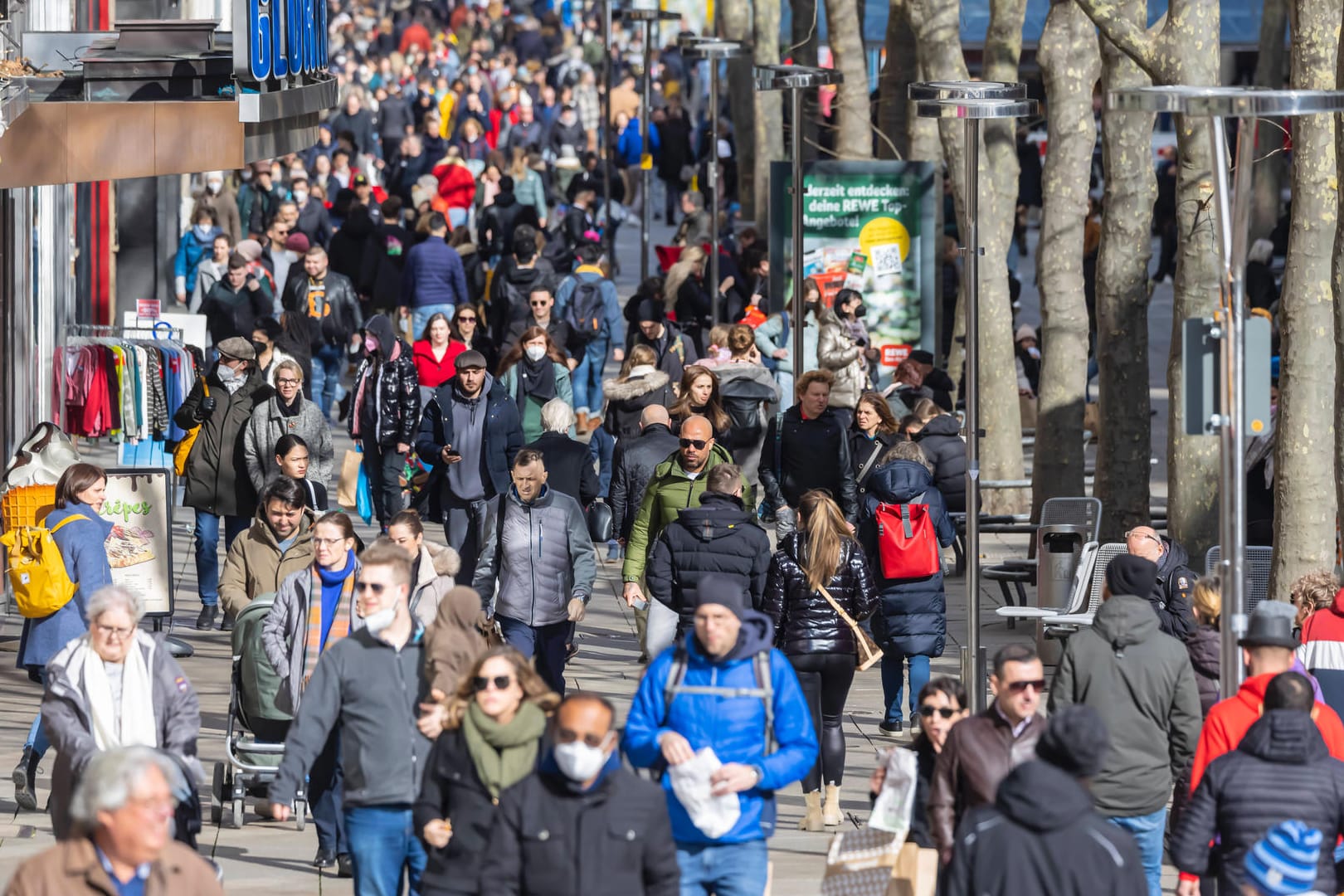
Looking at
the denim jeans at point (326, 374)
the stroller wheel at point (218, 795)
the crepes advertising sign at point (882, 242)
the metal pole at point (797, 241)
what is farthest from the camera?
the denim jeans at point (326, 374)

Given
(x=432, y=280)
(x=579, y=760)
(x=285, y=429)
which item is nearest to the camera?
(x=579, y=760)

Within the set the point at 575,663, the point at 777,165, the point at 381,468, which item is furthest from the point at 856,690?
the point at 777,165

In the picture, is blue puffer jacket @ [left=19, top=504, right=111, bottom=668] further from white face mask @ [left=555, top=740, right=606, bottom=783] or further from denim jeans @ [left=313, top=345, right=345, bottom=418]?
denim jeans @ [left=313, top=345, right=345, bottom=418]

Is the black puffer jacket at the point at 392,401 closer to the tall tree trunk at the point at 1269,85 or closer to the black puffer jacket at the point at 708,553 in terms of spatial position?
the black puffer jacket at the point at 708,553

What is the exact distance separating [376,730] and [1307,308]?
664 cm

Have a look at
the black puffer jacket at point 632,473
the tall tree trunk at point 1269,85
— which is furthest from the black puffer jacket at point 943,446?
the tall tree trunk at point 1269,85

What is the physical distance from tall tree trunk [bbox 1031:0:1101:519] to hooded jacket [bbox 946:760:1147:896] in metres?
11.7

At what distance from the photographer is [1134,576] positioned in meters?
9.63

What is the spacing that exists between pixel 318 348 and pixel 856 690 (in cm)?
923

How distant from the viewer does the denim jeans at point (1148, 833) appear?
874 centimetres

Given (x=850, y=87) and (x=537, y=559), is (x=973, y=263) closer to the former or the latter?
(x=537, y=559)

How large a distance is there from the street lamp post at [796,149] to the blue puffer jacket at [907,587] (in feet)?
20.4

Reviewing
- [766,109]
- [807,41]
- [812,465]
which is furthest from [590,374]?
[766,109]

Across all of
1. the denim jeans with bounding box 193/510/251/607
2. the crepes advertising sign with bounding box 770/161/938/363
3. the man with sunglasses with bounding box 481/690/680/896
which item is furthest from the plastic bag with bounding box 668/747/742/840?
the crepes advertising sign with bounding box 770/161/938/363
